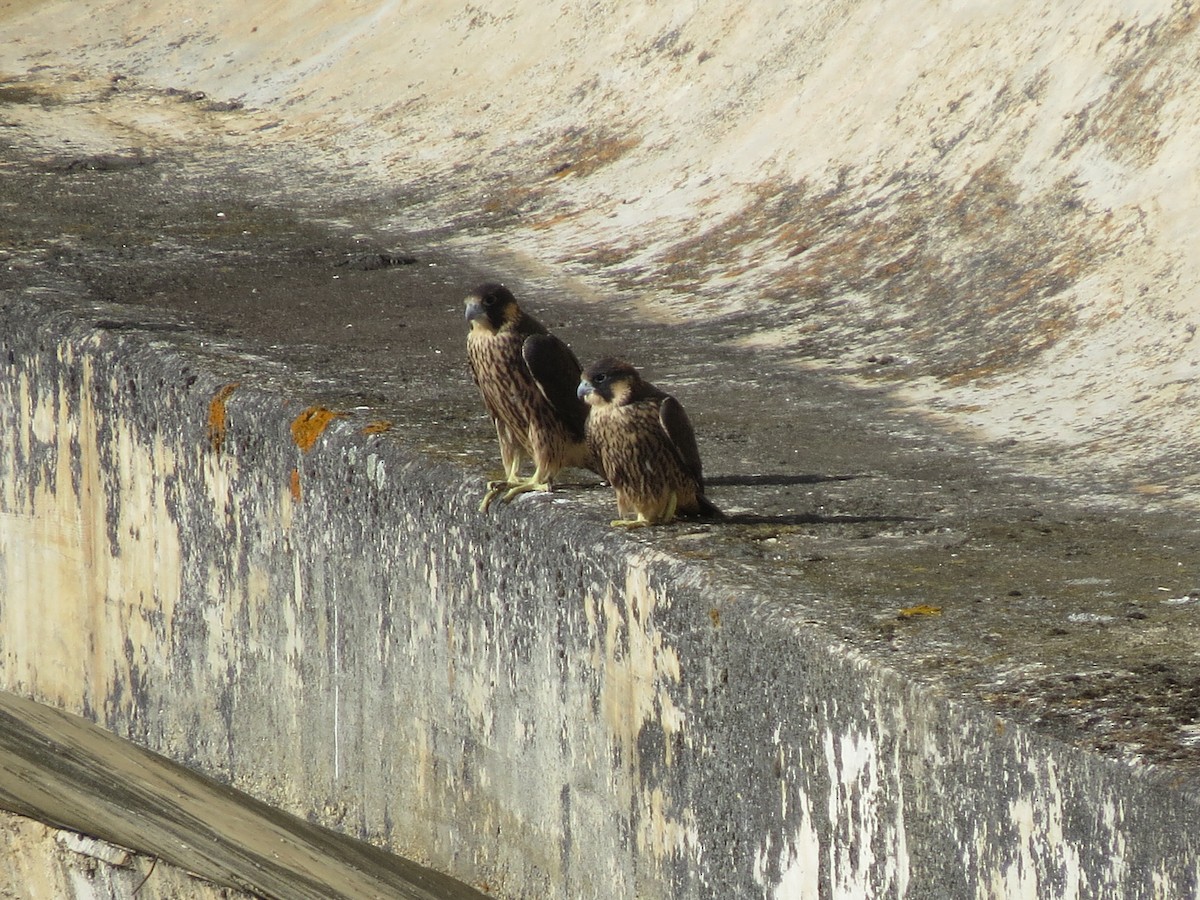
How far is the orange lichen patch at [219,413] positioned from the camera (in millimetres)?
5926

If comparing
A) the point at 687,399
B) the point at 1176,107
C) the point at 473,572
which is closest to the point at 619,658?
the point at 473,572

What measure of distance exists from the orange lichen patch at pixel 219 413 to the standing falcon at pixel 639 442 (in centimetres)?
194

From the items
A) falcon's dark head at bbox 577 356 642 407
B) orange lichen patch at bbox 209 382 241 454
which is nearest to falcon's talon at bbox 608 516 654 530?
falcon's dark head at bbox 577 356 642 407

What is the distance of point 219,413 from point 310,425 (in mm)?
544

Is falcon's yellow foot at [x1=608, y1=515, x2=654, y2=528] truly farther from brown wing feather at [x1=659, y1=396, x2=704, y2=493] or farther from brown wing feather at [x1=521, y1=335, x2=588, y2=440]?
brown wing feather at [x1=521, y1=335, x2=588, y2=440]

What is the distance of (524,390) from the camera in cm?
472

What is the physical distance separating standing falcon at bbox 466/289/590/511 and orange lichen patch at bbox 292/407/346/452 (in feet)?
2.69

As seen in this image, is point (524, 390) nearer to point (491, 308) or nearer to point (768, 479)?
point (491, 308)

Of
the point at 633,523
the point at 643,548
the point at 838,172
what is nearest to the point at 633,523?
the point at 633,523

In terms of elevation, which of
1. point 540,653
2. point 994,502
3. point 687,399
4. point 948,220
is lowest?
point 540,653

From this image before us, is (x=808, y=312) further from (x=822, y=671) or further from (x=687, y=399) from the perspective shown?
(x=822, y=671)

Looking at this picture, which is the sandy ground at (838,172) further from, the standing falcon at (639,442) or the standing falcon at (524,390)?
the standing falcon at (524,390)

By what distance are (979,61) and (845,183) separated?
0.78 metres

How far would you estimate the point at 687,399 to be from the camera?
19.7 feet
